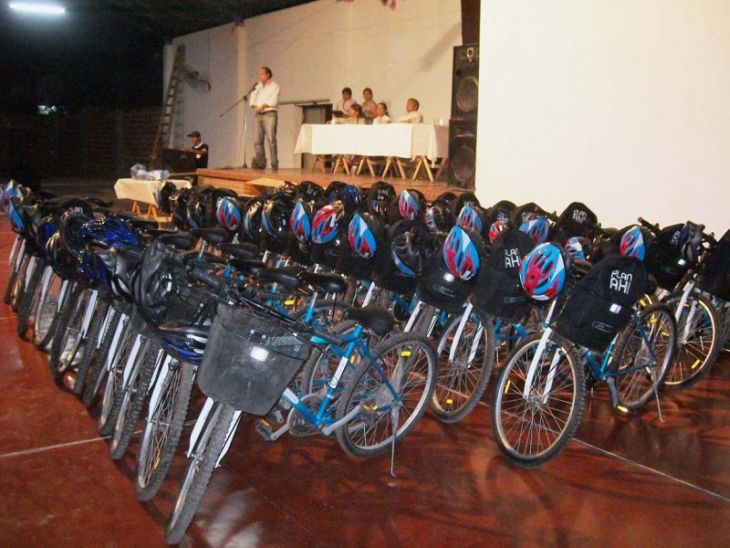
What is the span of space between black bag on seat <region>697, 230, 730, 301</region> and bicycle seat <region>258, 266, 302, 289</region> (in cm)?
266

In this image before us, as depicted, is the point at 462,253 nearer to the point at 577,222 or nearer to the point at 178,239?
the point at 178,239

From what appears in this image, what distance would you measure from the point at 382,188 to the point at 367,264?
2.46 meters

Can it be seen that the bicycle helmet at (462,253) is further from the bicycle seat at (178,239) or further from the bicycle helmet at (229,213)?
the bicycle helmet at (229,213)

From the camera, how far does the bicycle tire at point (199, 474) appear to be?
96.2 inches

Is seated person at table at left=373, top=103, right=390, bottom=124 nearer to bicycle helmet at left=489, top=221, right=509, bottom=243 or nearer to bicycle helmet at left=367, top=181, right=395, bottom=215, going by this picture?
bicycle helmet at left=367, top=181, right=395, bottom=215

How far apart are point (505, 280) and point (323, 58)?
12.2 metres

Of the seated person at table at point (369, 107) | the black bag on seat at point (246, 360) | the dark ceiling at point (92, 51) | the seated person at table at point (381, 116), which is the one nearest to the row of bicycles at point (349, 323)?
the black bag on seat at point (246, 360)

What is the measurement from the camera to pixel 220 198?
5.51 metres

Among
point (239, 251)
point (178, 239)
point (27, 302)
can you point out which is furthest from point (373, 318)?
point (27, 302)

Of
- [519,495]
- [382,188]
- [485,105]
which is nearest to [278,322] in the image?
[519,495]

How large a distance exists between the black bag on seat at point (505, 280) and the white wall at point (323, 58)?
30.7ft

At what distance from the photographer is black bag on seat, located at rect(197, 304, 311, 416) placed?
7.68 ft

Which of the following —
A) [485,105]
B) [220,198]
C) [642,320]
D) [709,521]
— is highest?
[485,105]

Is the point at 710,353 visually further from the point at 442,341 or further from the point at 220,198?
the point at 220,198
